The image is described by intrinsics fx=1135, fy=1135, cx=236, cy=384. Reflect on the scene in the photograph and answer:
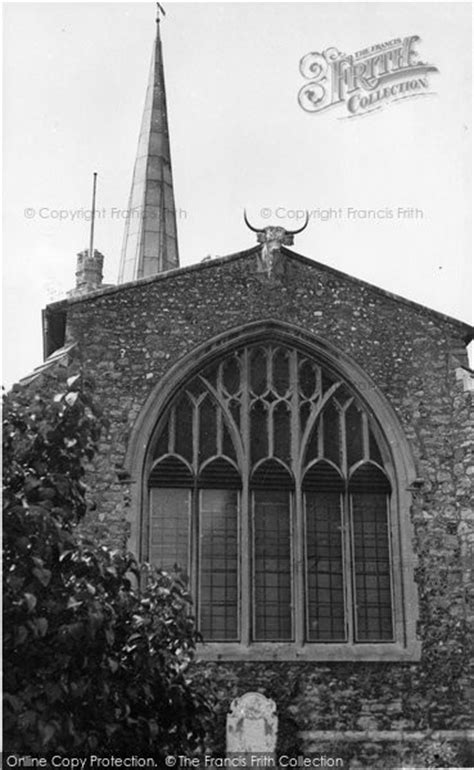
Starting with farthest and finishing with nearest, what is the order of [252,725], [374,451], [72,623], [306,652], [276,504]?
1. [374,451]
2. [276,504]
3. [306,652]
4. [252,725]
5. [72,623]

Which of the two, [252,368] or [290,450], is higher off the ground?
[252,368]

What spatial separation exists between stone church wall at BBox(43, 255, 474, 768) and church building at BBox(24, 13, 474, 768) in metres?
0.02

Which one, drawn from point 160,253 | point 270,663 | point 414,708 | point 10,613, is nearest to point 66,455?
point 10,613

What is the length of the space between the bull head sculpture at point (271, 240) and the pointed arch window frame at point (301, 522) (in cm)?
94

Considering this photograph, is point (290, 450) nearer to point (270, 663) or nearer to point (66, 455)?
point (270, 663)

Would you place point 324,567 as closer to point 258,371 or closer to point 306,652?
point 306,652

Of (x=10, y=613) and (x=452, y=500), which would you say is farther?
(x=452, y=500)

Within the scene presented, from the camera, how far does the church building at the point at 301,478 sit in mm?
14031

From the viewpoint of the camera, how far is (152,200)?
28641mm

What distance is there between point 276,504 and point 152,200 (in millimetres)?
15177

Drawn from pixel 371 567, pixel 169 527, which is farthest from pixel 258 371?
pixel 371 567

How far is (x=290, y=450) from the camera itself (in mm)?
15297

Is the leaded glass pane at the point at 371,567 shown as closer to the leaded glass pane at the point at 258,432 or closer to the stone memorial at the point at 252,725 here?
the leaded glass pane at the point at 258,432

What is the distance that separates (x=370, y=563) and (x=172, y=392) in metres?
3.47
